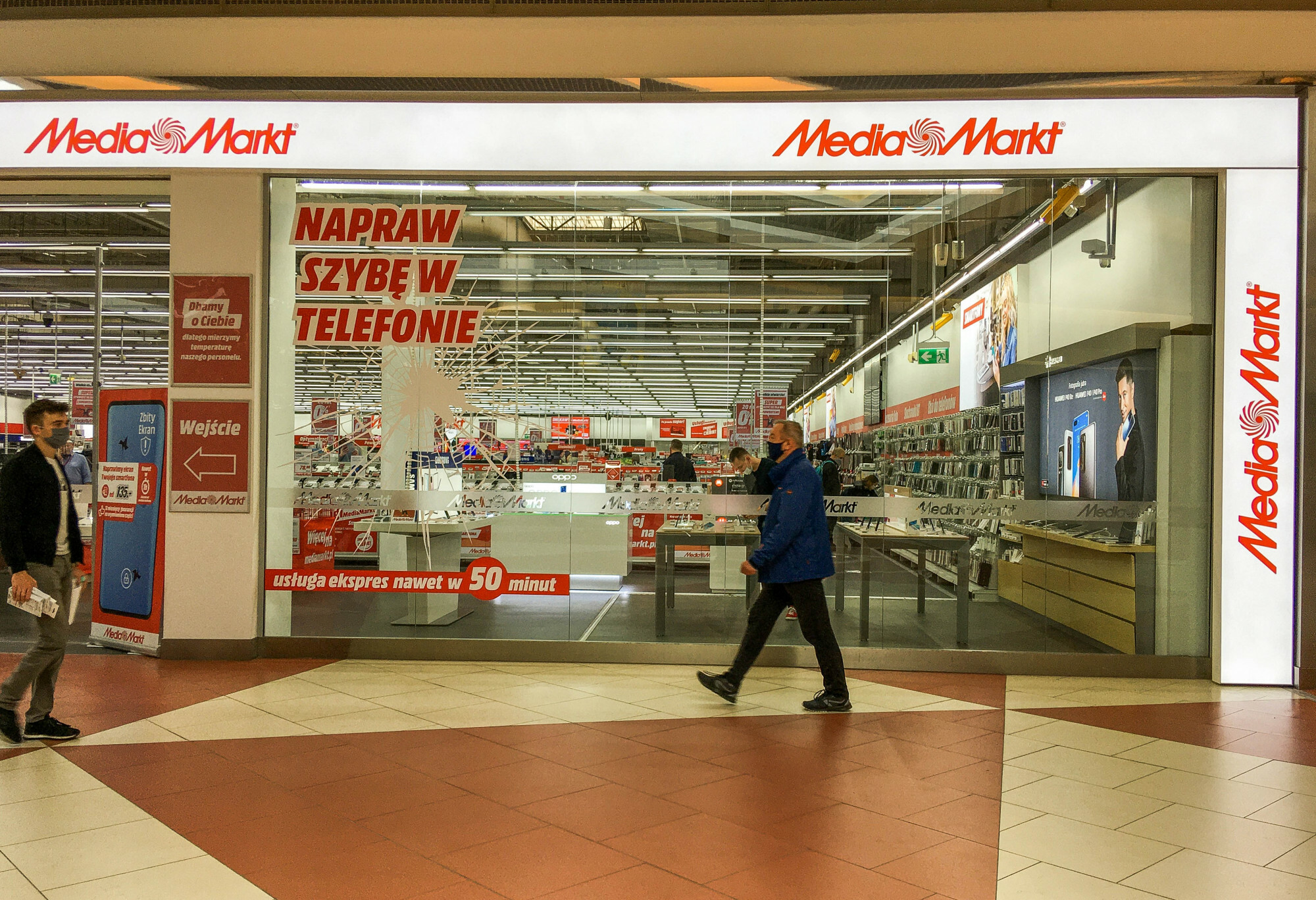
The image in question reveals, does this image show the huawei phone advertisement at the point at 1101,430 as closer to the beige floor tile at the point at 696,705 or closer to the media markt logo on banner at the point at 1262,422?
the media markt logo on banner at the point at 1262,422

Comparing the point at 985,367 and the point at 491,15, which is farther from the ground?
the point at 491,15

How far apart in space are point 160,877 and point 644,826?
162cm

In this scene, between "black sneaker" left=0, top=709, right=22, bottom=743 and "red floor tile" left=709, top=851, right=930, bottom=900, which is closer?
"red floor tile" left=709, top=851, right=930, bottom=900

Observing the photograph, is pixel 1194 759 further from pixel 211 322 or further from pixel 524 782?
pixel 211 322

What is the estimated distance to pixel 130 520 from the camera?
665 centimetres

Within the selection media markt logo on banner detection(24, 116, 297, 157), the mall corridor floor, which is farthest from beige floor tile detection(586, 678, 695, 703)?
media markt logo on banner detection(24, 116, 297, 157)

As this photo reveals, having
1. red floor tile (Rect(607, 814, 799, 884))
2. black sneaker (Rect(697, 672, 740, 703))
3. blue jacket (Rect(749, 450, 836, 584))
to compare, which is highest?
Result: blue jacket (Rect(749, 450, 836, 584))

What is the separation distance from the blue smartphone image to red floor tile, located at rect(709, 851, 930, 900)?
5210 mm

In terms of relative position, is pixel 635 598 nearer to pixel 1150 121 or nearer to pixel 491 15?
pixel 491 15

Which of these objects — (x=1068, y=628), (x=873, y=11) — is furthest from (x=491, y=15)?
(x=1068, y=628)

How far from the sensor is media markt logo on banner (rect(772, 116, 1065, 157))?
5.97 m

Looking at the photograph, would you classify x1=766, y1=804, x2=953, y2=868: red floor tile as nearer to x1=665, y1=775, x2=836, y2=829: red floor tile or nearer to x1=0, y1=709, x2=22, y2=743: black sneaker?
x1=665, y1=775, x2=836, y2=829: red floor tile

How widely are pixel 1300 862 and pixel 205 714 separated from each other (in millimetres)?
4980

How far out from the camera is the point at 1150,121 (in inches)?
232
